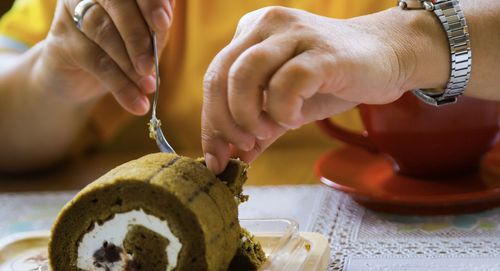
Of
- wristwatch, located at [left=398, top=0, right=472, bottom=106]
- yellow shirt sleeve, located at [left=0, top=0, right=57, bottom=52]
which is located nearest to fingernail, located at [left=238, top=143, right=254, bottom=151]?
wristwatch, located at [left=398, top=0, right=472, bottom=106]

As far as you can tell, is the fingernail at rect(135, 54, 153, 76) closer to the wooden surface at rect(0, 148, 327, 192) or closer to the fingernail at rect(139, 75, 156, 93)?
the fingernail at rect(139, 75, 156, 93)

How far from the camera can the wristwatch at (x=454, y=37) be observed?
83cm

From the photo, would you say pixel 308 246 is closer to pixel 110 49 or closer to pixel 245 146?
pixel 245 146

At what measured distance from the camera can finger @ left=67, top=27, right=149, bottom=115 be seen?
106 centimetres

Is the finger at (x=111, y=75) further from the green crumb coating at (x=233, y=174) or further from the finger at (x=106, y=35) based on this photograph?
the green crumb coating at (x=233, y=174)

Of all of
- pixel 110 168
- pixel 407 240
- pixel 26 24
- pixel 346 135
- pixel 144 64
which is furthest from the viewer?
pixel 26 24

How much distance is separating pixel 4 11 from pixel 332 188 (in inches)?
41.9

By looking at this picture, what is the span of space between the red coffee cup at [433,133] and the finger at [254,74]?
322 millimetres

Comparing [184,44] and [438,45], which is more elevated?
[438,45]

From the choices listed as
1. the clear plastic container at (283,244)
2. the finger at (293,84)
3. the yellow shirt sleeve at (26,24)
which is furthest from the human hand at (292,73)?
the yellow shirt sleeve at (26,24)

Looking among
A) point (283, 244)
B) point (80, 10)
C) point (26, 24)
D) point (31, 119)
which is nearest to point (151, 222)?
point (283, 244)

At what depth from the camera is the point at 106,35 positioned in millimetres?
1013

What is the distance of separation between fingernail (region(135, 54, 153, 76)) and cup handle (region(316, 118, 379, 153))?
0.25 metres

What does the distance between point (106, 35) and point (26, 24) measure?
0.49m
